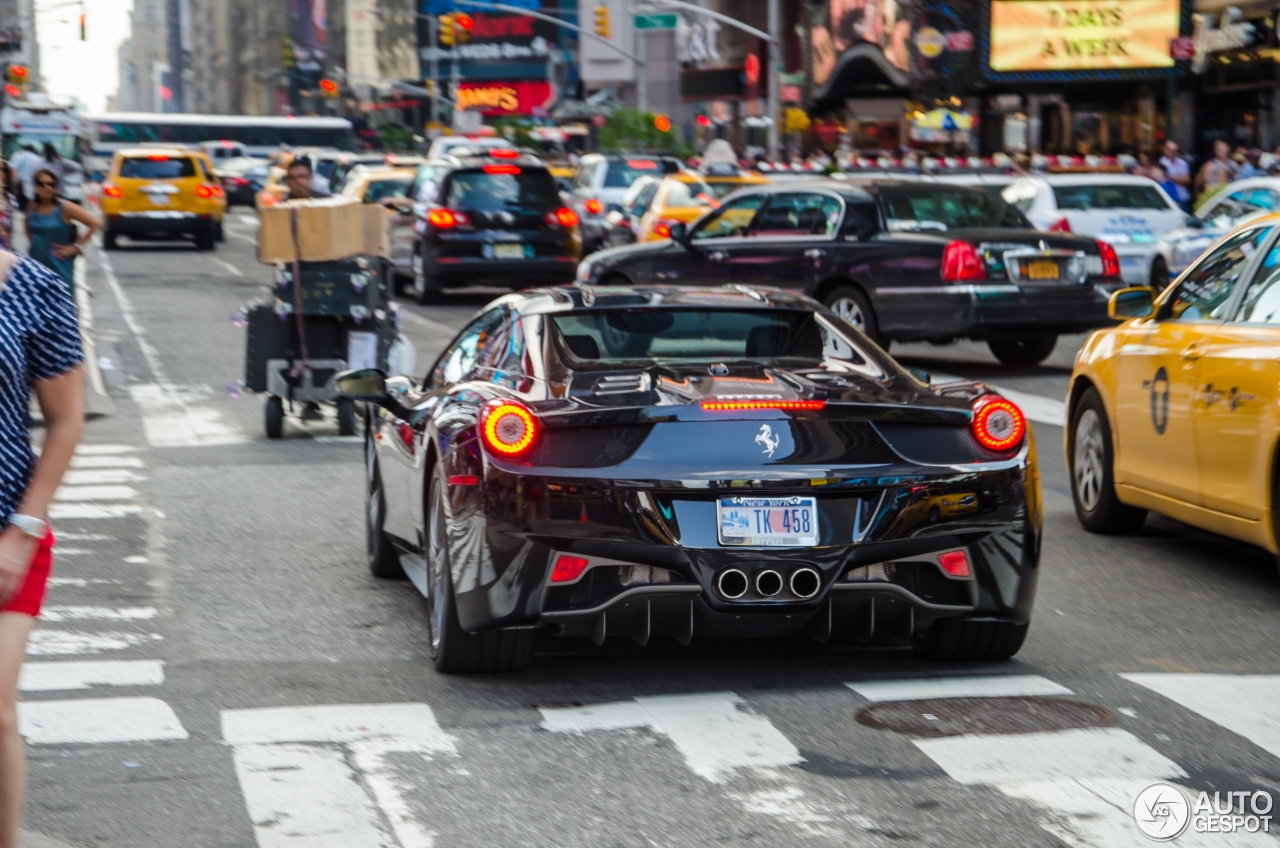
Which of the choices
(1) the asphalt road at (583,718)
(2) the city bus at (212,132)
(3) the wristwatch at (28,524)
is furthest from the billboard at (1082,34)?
(3) the wristwatch at (28,524)

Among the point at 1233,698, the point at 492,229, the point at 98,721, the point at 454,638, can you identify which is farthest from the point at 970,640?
the point at 492,229

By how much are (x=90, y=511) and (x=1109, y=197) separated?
55.8 feet

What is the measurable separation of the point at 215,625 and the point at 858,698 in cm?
274

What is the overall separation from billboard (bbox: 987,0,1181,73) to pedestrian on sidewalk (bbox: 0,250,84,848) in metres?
45.5

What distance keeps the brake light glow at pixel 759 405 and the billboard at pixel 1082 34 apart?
4289 cm

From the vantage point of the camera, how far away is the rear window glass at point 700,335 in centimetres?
743

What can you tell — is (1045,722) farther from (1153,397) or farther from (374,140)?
(374,140)

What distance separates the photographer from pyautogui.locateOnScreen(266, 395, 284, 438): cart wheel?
47.0ft

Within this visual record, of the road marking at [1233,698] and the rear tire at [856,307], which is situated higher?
the rear tire at [856,307]

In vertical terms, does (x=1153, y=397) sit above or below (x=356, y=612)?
above

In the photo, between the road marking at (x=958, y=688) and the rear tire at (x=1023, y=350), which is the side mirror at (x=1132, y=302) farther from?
the rear tire at (x=1023, y=350)

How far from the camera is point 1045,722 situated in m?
6.16

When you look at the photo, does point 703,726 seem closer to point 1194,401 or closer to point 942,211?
point 1194,401

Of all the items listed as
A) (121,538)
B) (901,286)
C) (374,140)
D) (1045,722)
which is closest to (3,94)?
(374,140)
